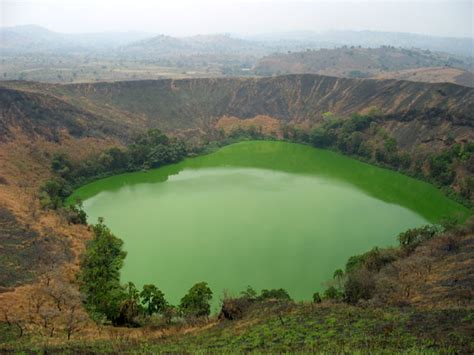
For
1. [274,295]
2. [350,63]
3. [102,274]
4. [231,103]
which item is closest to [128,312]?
[102,274]

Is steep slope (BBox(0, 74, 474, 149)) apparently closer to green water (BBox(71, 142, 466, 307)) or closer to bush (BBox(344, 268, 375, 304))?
green water (BBox(71, 142, 466, 307))

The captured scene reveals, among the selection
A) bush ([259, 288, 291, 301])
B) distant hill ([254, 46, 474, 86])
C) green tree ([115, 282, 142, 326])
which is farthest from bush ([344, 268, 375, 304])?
distant hill ([254, 46, 474, 86])

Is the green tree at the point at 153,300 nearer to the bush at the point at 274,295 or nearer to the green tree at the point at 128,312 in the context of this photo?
the green tree at the point at 128,312

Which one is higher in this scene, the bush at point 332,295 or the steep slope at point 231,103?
the steep slope at point 231,103

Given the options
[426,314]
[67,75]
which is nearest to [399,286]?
[426,314]

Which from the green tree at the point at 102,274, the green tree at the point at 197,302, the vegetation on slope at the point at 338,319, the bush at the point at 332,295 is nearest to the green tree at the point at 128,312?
the vegetation on slope at the point at 338,319

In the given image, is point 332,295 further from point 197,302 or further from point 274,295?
point 197,302
